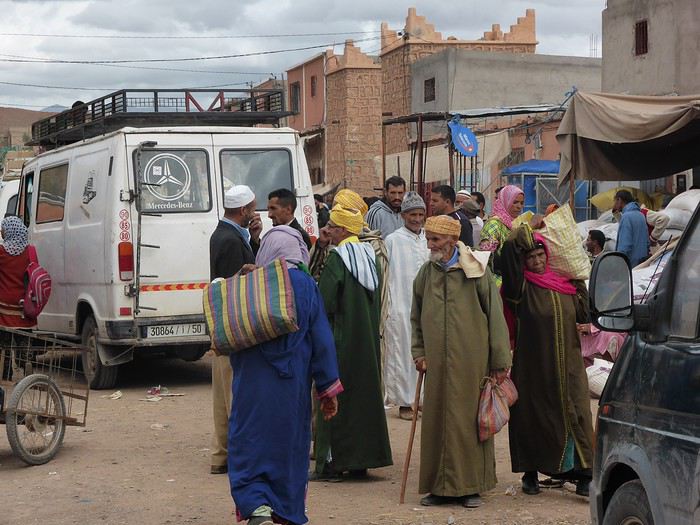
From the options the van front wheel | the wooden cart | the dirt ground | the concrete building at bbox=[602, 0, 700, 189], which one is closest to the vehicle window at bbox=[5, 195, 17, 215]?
the van front wheel

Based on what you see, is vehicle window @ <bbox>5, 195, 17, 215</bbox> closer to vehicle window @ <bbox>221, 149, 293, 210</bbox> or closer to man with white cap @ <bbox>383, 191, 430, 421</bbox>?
vehicle window @ <bbox>221, 149, 293, 210</bbox>

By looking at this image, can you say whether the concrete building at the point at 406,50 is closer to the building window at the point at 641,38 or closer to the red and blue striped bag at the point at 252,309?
the building window at the point at 641,38

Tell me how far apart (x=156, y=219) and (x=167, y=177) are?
419 mm

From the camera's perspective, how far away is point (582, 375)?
6.73 m

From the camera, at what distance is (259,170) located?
11.4 metres

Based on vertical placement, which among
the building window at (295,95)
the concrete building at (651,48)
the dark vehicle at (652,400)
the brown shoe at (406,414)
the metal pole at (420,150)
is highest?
the building window at (295,95)

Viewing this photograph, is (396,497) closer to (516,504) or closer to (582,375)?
(516,504)

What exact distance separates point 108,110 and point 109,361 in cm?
349

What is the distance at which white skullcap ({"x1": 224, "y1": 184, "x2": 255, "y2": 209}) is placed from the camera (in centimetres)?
773

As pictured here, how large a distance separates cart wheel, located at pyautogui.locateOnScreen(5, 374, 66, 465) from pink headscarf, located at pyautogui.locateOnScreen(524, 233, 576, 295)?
11.3 feet

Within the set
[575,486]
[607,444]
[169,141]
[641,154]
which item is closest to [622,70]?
[641,154]

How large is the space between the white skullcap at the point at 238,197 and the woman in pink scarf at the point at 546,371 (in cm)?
189

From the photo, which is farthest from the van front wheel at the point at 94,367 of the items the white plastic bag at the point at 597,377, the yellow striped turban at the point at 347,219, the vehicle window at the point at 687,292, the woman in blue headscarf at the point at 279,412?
the vehicle window at the point at 687,292

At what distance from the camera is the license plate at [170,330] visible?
11.0 metres
